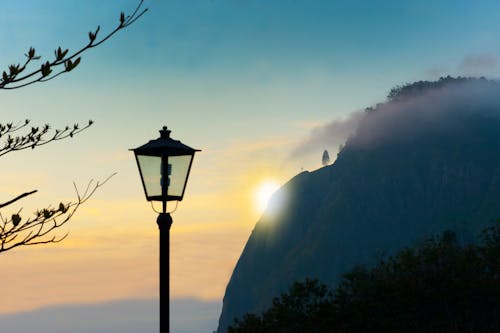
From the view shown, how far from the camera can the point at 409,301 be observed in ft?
121

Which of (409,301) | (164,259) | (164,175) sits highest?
(409,301)

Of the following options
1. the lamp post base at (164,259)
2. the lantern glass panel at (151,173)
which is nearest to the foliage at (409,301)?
the lamp post base at (164,259)

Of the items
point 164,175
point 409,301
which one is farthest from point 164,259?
point 409,301

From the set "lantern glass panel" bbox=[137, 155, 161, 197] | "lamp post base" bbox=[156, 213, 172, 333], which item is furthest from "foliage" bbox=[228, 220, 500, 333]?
"lantern glass panel" bbox=[137, 155, 161, 197]

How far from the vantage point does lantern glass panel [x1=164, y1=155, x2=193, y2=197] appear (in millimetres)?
11656

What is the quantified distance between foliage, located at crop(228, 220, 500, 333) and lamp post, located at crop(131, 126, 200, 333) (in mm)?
19011

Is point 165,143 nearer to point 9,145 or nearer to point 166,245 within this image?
point 166,245

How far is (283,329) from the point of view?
34125 millimetres

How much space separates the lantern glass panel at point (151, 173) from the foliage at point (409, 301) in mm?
19404

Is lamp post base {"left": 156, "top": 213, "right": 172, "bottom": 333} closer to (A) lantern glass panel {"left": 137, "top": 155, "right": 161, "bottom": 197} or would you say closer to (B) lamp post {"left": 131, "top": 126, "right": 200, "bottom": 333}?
(B) lamp post {"left": 131, "top": 126, "right": 200, "bottom": 333}

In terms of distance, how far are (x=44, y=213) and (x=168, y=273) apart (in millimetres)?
2652

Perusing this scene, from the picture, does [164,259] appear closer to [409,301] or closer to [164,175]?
[164,175]

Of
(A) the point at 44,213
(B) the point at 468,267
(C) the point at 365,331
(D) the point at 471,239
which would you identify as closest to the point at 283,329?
(C) the point at 365,331

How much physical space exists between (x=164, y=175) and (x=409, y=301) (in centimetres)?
2703
